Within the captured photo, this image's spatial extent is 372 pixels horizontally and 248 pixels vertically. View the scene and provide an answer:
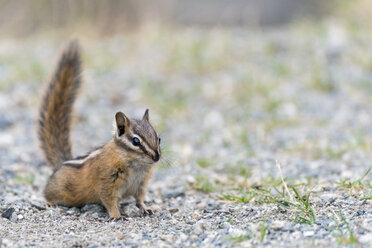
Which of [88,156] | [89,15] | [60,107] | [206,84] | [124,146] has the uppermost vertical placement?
[89,15]

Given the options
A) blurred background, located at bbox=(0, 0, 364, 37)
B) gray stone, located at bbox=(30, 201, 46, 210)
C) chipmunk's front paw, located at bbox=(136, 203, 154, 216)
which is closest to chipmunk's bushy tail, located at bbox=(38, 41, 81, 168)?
gray stone, located at bbox=(30, 201, 46, 210)

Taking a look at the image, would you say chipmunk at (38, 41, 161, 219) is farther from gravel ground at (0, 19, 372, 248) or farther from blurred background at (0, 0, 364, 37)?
blurred background at (0, 0, 364, 37)

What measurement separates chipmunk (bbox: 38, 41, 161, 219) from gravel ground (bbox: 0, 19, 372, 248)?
17 cm

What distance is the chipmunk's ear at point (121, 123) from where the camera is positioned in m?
4.05

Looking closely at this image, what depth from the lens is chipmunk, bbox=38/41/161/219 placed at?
3959mm

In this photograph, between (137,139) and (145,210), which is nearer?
(137,139)

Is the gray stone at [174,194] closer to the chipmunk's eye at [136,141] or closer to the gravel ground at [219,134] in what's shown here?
the gravel ground at [219,134]

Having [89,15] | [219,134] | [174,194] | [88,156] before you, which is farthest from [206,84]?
[88,156]

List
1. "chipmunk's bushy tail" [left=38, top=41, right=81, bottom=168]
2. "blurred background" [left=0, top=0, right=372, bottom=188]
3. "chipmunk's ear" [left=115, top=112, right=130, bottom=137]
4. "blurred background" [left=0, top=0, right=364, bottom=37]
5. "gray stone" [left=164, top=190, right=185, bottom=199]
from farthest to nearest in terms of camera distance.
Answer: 1. "blurred background" [left=0, top=0, right=364, bottom=37]
2. "blurred background" [left=0, top=0, right=372, bottom=188]
3. "chipmunk's bushy tail" [left=38, top=41, right=81, bottom=168]
4. "gray stone" [left=164, top=190, right=185, bottom=199]
5. "chipmunk's ear" [left=115, top=112, right=130, bottom=137]

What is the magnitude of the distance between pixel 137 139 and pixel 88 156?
0.65m

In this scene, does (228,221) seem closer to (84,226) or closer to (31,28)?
(84,226)

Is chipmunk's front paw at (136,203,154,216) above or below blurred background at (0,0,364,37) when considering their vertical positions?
below

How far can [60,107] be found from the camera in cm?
483

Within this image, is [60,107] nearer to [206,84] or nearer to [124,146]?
[124,146]
